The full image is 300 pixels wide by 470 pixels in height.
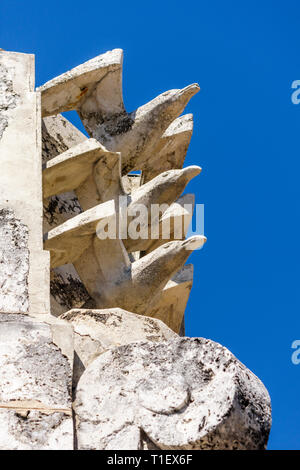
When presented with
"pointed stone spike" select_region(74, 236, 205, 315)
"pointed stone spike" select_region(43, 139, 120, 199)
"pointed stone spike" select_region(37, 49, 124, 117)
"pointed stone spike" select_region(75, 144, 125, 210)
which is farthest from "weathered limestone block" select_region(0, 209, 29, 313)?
"pointed stone spike" select_region(37, 49, 124, 117)

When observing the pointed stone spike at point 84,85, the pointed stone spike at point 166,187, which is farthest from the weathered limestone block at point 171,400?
the pointed stone spike at point 84,85

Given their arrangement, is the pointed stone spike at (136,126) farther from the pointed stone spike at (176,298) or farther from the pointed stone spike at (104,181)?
the pointed stone spike at (176,298)

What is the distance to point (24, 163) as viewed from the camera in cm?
719

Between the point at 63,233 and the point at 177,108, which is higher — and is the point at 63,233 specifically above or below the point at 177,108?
below

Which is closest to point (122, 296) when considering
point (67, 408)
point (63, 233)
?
point (63, 233)

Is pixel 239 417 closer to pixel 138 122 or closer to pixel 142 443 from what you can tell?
pixel 142 443

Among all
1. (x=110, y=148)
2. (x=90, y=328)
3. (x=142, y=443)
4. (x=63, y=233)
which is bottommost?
(x=142, y=443)

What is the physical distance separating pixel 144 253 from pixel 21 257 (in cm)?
208

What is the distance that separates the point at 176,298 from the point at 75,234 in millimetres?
1171

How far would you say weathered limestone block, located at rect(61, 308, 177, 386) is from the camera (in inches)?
265

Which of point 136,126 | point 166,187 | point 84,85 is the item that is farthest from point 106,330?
point 84,85

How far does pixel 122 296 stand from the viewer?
7.74 meters

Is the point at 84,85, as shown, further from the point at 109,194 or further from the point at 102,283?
the point at 102,283

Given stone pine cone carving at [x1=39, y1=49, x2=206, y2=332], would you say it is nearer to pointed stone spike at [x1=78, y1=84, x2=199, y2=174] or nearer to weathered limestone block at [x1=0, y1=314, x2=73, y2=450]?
pointed stone spike at [x1=78, y1=84, x2=199, y2=174]
